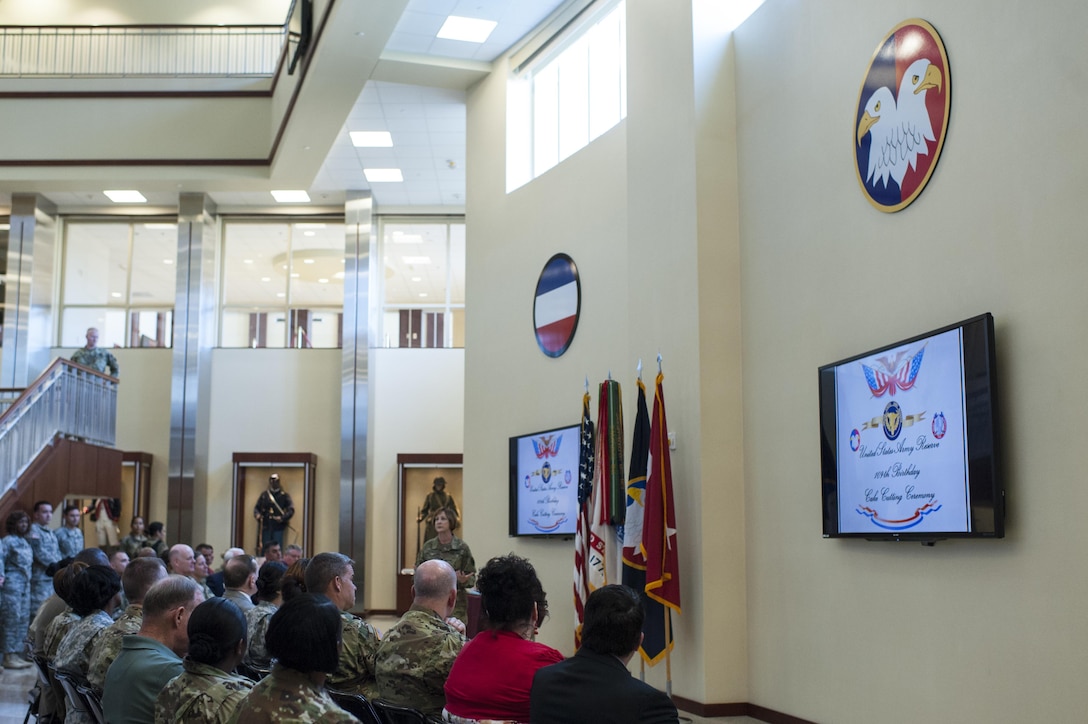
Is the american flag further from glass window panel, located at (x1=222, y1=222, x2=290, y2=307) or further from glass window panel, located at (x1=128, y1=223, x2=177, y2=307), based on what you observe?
glass window panel, located at (x1=128, y1=223, x2=177, y2=307)

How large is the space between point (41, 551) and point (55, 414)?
6.07ft

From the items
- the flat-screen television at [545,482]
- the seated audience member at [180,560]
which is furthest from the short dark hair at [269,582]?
the flat-screen television at [545,482]

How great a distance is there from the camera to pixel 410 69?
11500 mm

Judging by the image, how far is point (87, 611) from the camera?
493 centimetres

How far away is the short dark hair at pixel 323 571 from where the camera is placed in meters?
4.38

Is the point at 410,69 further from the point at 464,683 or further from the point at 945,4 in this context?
the point at 464,683

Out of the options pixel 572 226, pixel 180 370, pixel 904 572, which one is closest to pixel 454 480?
pixel 180 370

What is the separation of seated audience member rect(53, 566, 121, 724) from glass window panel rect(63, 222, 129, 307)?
42.4 feet

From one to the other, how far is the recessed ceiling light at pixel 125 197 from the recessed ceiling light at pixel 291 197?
1.98 meters

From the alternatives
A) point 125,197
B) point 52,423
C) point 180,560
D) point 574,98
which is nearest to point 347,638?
point 180,560

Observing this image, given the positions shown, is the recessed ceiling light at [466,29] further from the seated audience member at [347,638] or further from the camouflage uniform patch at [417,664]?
the camouflage uniform patch at [417,664]

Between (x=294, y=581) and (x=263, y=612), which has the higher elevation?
(x=294, y=581)

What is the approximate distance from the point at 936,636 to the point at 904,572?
1.23 feet

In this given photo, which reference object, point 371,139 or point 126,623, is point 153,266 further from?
point 126,623
